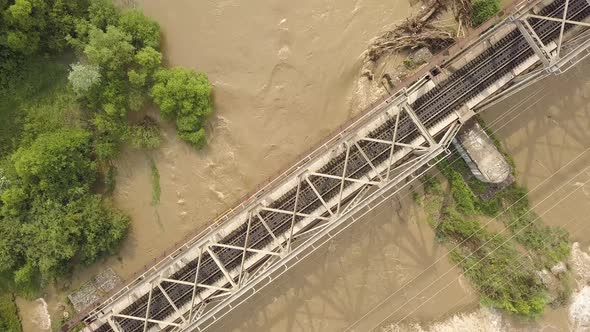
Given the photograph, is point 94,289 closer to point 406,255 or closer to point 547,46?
point 406,255

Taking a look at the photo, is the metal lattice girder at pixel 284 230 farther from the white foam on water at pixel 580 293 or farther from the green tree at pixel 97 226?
the white foam on water at pixel 580 293

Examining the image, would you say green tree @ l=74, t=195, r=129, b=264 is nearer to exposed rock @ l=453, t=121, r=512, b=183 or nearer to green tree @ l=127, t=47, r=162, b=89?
green tree @ l=127, t=47, r=162, b=89

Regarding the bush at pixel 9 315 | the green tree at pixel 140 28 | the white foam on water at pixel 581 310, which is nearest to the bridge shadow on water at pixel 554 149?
the white foam on water at pixel 581 310

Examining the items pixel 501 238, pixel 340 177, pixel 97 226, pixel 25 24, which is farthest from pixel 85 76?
pixel 501 238

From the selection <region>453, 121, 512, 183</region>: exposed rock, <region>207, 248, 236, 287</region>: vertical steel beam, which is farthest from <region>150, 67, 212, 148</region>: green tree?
<region>453, 121, 512, 183</region>: exposed rock

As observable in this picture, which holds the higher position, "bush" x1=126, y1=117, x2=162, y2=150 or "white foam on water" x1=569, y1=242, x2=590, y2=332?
"bush" x1=126, y1=117, x2=162, y2=150
